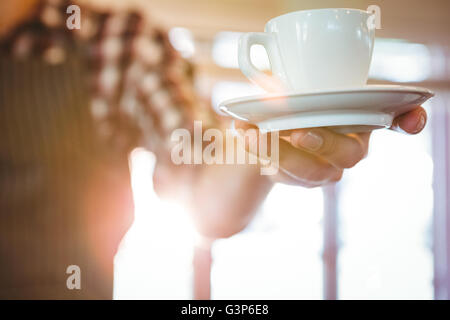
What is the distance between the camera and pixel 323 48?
55 cm

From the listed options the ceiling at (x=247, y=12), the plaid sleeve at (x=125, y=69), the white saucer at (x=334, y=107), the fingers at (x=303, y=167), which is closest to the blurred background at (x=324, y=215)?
the ceiling at (x=247, y=12)

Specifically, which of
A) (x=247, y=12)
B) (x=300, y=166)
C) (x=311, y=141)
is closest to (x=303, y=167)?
(x=300, y=166)

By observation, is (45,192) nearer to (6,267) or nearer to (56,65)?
(6,267)

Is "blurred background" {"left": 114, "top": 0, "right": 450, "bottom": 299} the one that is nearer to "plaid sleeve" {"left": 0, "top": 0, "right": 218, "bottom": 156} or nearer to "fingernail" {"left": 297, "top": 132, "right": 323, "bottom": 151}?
"plaid sleeve" {"left": 0, "top": 0, "right": 218, "bottom": 156}

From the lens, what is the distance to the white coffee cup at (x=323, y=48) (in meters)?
0.55

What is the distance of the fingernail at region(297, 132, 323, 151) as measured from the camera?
0.49 m

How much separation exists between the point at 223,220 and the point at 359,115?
0.48m

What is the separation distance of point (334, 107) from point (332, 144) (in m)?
0.06

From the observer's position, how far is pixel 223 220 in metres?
0.90

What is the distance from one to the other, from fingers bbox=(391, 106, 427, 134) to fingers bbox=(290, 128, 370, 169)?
48mm

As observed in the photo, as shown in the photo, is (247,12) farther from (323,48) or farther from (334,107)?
(334,107)

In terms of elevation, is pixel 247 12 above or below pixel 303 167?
above
